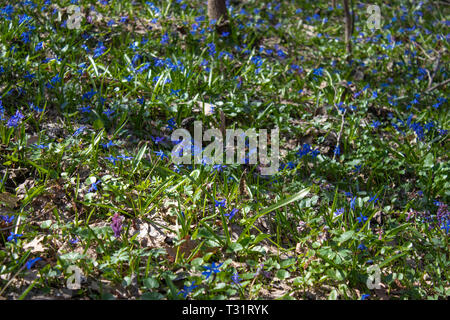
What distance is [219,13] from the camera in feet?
16.4

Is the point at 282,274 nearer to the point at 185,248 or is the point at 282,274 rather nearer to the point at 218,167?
the point at 185,248

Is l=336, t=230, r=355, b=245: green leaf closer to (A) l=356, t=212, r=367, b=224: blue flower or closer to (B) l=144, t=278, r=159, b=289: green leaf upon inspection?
(A) l=356, t=212, r=367, b=224: blue flower

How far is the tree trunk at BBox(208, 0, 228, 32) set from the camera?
16.2ft

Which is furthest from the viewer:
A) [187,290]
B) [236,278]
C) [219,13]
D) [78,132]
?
[219,13]

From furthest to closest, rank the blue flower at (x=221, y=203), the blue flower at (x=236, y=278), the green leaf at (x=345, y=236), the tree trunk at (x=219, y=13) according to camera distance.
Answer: the tree trunk at (x=219, y=13) → the blue flower at (x=221, y=203) → the green leaf at (x=345, y=236) → the blue flower at (x=236, y=278)

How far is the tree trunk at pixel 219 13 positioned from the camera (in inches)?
195

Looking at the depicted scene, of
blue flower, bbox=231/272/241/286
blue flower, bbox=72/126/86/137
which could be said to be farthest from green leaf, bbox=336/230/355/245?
blue flower, bbox=72/126/86/137

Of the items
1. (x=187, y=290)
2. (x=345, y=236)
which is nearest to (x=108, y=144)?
(x=187, y=290)

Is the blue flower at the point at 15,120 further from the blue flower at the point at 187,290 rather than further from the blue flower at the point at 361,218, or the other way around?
the blue flower at the point at 361,218

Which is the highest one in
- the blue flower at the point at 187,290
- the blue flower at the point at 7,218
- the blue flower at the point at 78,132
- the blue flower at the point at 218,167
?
the blue flower at the point at 78,132

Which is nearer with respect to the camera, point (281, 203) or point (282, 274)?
point (282, 274)

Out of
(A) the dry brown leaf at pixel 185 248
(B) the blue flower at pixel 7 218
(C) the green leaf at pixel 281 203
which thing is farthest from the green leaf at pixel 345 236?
(B) the blue flower at pixel 7 218

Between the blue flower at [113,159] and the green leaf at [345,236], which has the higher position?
the blue flower at [113,159]

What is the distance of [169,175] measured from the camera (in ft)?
9.84
